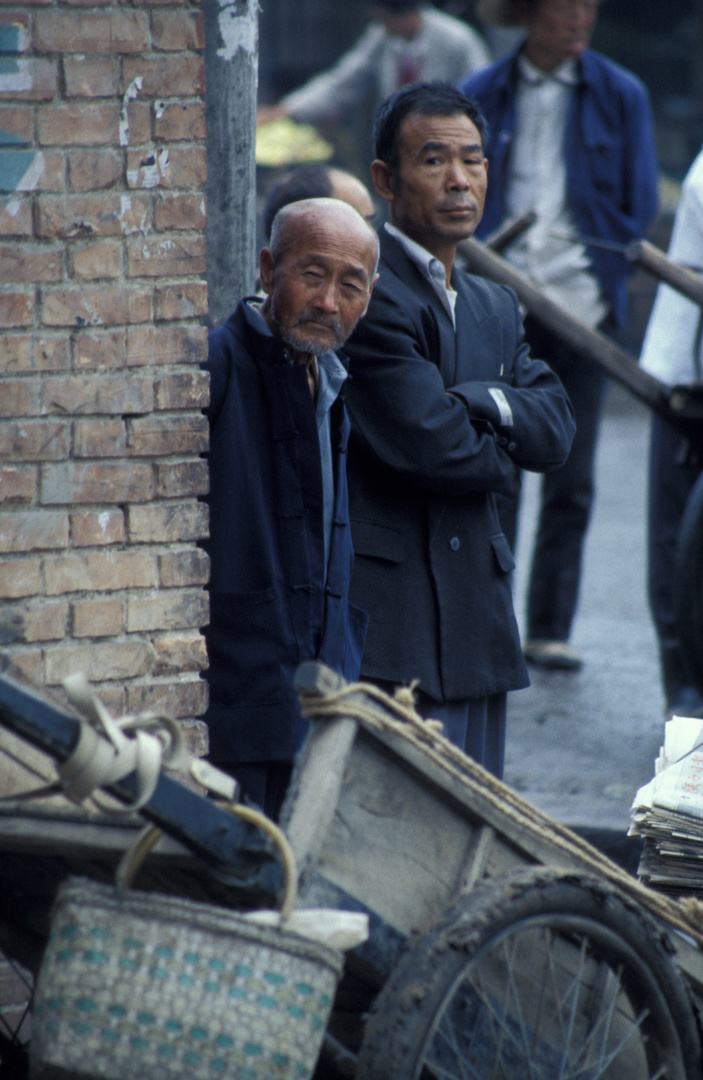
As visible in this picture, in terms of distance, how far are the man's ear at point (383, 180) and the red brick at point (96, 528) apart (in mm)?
1048

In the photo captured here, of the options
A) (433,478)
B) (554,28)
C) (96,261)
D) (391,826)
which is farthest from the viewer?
(554,28)

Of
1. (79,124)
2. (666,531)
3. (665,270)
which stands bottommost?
(666,531)

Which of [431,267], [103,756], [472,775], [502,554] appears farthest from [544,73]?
[103,756]

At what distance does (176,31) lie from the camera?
8.42 feet

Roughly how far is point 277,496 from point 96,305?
1.55ft

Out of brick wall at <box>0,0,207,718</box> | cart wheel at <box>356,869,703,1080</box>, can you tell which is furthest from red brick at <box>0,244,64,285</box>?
cart wheel at <box>356,869,703,1080</box>

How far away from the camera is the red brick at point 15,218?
248 centimetres

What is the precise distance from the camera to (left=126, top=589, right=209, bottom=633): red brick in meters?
2.68

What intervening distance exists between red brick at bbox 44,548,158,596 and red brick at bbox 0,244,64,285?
501 mm

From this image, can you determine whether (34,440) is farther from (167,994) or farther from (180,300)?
(167,994)

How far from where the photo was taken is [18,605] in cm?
258

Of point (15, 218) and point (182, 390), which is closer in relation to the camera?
point (15, 218)

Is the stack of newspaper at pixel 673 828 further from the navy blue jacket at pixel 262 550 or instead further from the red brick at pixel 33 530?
the red brick at pixel 33 530

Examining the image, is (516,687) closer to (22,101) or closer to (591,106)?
(22,101)
